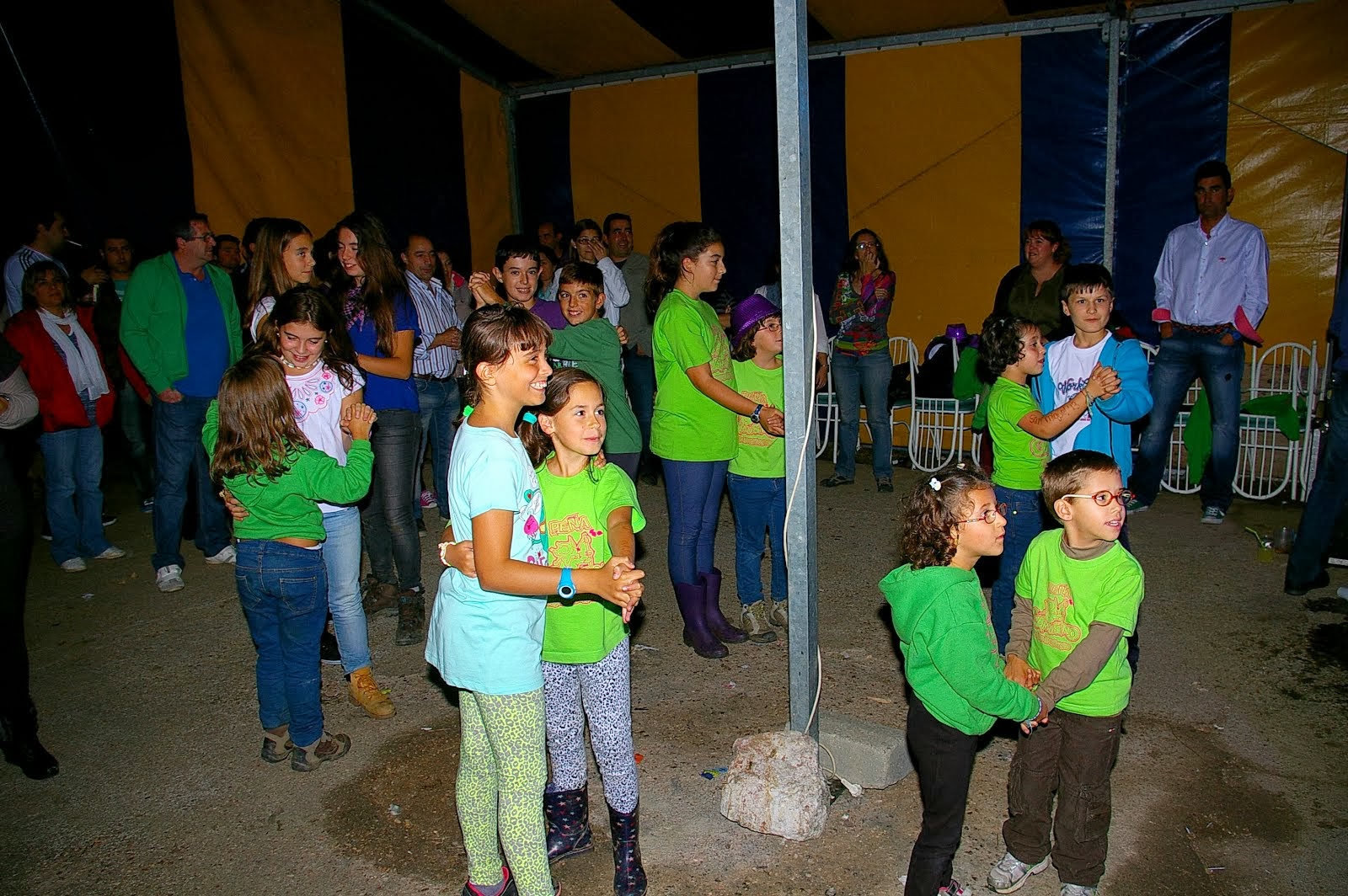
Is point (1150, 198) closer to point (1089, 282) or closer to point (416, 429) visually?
point (1089, 282)

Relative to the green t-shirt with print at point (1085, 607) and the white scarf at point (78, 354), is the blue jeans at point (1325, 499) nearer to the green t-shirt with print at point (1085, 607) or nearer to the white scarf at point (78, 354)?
the green t-shirt with print at point (1085, 607)

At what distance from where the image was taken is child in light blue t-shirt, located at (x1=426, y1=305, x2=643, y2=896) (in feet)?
8.02

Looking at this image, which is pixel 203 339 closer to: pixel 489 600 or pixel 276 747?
pixel 276 747

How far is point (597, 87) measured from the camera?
31.6 ft

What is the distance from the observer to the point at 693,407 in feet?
14.3

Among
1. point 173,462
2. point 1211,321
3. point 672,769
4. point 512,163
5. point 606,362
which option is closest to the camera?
point 672,769

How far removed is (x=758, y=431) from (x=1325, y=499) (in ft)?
10.5

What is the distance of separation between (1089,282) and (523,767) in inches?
116

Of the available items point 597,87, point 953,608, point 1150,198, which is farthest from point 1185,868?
point 597,87

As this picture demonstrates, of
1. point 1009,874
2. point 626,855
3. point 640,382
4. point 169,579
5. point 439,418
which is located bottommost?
point 1009,874

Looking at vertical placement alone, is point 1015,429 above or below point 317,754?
above

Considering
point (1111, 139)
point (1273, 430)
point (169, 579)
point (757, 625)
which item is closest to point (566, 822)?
point (757, 625)

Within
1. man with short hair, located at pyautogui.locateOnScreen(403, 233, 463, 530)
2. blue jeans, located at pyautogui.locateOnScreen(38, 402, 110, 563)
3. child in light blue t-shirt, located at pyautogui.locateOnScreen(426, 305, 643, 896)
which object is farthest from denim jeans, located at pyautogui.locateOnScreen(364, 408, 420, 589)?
blue jeans, located at pyautogui.locateOnScreen(38, 402, 110, 563)

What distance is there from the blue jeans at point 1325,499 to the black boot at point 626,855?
4.26m
